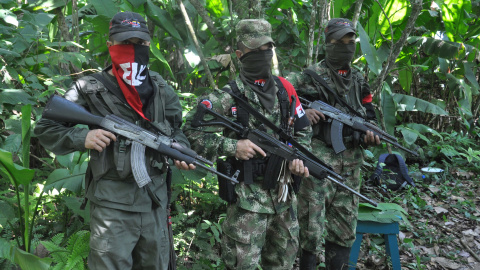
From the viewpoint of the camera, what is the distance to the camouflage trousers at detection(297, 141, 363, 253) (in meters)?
3.61

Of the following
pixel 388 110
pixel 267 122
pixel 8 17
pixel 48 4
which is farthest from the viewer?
pixel 388 110

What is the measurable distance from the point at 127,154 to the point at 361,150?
7.09 ft

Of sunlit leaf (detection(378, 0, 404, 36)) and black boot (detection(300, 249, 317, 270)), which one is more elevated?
sunlit leaf (detection(378, 0, 404, 36))

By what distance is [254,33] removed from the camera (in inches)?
120

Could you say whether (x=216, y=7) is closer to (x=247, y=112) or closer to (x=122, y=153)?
(x=247, y=112)

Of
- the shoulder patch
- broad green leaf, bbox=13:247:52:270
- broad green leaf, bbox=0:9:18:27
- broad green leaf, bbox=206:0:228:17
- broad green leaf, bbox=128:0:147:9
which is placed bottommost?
broad green leaf, bbox=13:247:52:270

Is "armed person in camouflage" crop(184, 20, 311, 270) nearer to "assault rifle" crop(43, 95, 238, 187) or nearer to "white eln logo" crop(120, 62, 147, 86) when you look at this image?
"assault rifle" crop(43, 95, 238, 187)

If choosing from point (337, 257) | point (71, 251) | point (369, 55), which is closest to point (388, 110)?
point (369, 55)

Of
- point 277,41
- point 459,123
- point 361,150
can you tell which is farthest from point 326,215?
point 459,123

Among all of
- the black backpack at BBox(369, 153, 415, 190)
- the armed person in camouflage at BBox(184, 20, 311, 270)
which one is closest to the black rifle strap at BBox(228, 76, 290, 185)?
the armed person in camouflage at BBox(184, 20, 311, 270)

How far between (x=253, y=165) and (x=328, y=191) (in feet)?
3.20

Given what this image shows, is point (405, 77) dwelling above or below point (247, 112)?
below

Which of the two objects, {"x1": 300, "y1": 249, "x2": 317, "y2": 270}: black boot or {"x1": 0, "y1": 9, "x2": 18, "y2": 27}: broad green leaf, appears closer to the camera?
{"x1": 0, "y1": 9, "x2": 18, "y2": 27}: broad green leaf

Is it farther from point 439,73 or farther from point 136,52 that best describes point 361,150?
point 439,73
